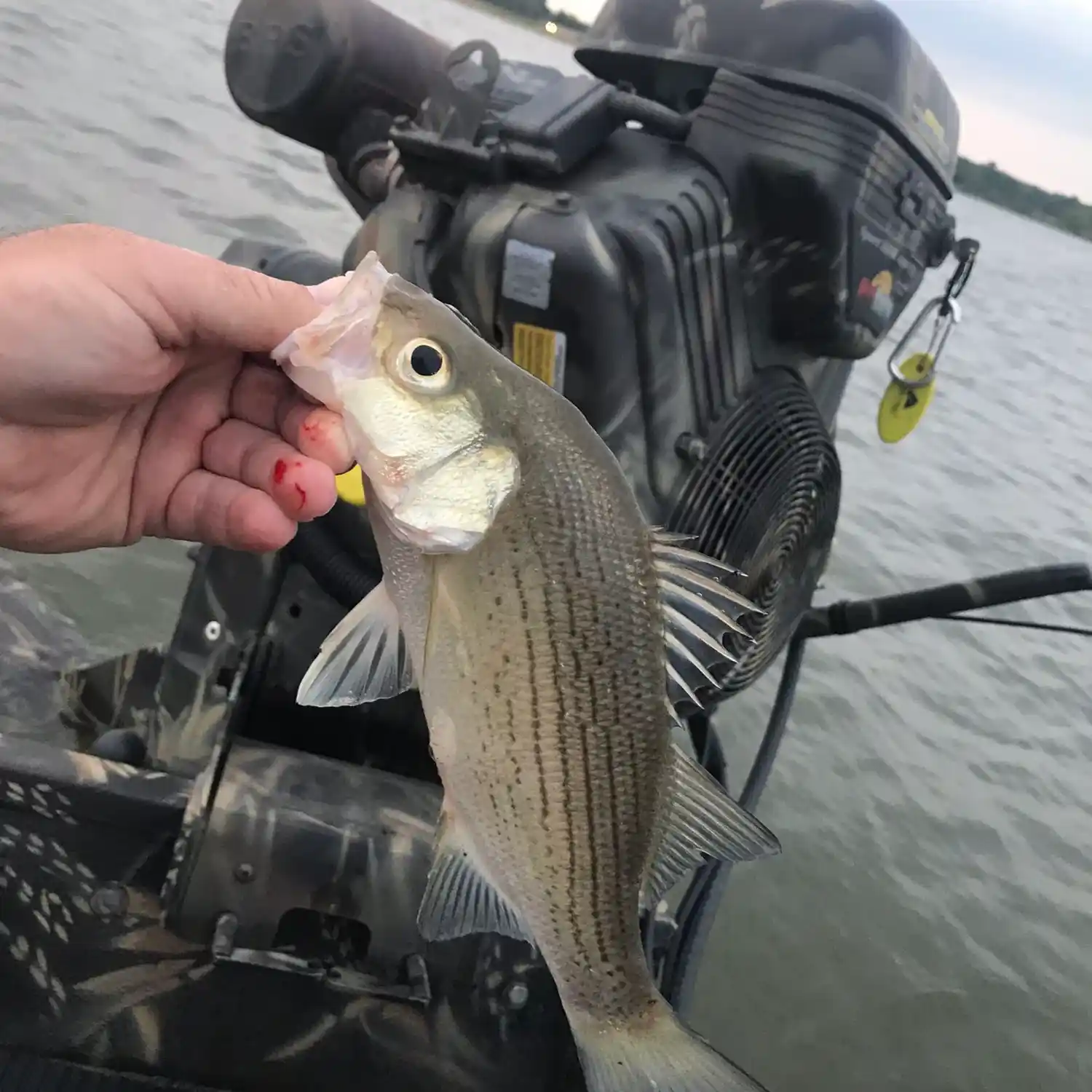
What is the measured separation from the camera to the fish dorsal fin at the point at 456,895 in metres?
1.49

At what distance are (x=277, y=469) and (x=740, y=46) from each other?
1525 mm

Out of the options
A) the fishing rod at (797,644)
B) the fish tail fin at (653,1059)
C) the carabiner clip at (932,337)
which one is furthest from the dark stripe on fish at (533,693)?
the carabiner clip at (932,337)

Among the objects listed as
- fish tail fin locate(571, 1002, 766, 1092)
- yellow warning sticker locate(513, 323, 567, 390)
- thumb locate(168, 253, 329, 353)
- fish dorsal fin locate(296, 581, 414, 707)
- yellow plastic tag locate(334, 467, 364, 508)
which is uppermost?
thumb locate(168, 253, 329, 353)

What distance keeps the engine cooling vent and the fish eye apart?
990mm

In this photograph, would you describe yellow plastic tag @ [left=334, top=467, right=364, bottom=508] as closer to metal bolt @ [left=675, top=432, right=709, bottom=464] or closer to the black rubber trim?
metal bolt @ [left=675, top=432, right=709, bottom=464]

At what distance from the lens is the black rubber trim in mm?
1828

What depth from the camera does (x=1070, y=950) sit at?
4.57 metres

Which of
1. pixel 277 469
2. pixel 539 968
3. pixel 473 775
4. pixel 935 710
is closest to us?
pixel 473 775

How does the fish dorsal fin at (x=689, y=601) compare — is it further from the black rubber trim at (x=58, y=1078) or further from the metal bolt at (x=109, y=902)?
the black rubber trim at (x=58, y=1078)

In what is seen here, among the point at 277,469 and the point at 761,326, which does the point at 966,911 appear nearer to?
the point at 761,326

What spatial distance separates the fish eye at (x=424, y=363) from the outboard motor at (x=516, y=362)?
794 mm

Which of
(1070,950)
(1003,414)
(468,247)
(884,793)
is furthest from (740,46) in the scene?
(1003,414)

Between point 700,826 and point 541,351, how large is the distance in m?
1.04

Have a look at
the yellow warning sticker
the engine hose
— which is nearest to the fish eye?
the yellow warning sticker
